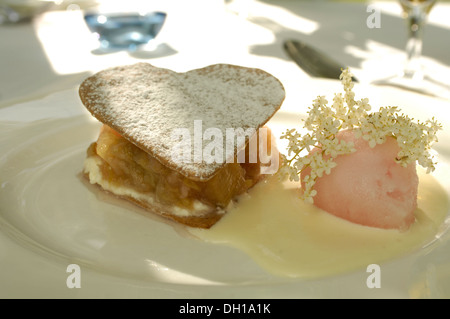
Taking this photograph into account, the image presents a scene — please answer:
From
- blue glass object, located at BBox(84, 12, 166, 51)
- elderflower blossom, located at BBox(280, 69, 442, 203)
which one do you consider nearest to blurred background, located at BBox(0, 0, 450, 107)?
blue glass object, located at BBox(84, 12, 166, 51)

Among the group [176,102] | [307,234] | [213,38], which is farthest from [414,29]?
[307,234]

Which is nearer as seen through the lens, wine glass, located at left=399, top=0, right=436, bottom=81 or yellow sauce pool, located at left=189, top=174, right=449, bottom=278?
yellow sauce pool, located at left=189, top=174, right=449, bottom=278

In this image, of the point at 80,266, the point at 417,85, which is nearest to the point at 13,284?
the point at 80,266

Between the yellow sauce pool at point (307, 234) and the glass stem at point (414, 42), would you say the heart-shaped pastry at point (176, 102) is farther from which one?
the glass stem at point (414, 42)

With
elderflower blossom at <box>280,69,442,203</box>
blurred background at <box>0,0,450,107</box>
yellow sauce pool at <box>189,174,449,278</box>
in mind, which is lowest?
blurred background at <box>0,0,450,107</box>

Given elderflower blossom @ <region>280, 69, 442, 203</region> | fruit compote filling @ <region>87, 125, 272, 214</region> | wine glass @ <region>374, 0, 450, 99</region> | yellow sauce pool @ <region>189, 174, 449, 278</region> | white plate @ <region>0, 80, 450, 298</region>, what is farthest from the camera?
wine glass @ <region>374, 0, 450, 99</region>

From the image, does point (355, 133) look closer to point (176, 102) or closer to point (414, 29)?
point (176, 102)

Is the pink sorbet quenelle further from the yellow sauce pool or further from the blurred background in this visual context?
the blurred background

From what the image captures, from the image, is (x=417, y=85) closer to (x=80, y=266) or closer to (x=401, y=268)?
(x=401, y=268)
